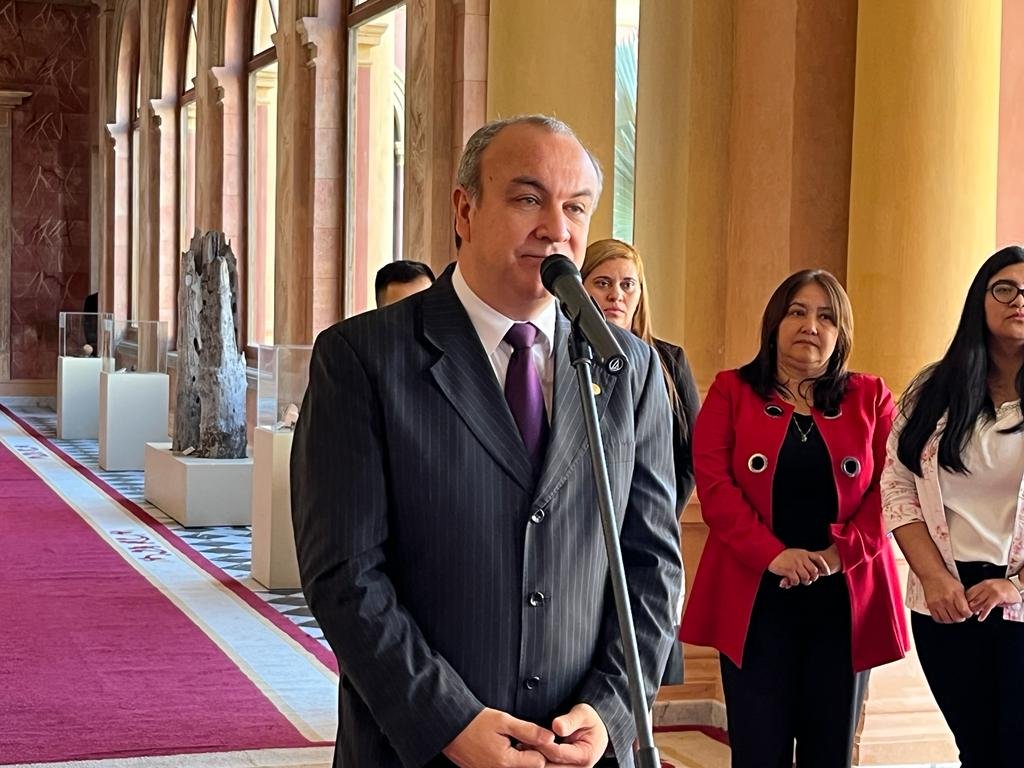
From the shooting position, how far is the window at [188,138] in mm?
21812

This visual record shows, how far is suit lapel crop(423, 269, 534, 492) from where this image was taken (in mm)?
2588

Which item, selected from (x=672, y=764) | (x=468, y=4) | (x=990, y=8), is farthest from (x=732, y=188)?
(x=468, y=4)

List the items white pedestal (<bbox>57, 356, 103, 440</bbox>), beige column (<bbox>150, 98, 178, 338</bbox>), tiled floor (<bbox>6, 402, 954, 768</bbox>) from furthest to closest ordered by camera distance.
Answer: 1. beige column (<bbox>150, 98, 178, 338</bbox>)
2. white pedestal (<bbox>57, 356, 103, 440</bbox>)
3. tiled floor (<bbox>6, 402, 954, 768</bbox>)

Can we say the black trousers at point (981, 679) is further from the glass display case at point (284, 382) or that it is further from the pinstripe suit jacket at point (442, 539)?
the glass display case at point (284, 382)

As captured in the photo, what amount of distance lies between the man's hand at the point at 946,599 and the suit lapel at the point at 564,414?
1.94 meters

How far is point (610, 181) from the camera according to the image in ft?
21.4

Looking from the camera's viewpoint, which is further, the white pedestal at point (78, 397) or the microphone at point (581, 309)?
the white pedestal at point (78, 397)

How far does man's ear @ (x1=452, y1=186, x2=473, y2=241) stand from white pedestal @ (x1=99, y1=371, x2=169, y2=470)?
47.9 feet

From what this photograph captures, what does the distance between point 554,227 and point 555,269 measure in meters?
0.19

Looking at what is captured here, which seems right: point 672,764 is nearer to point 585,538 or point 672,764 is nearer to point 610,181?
point 610,181

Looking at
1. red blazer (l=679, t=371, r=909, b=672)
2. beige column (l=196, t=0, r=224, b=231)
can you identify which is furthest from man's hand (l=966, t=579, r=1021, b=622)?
beige column (l=196, t=0, r=224, b=231)

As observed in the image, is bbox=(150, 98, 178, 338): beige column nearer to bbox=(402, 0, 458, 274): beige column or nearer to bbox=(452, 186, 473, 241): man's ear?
bbox=(402, 0, 458, 274): beige column

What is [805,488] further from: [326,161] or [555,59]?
[326,161]

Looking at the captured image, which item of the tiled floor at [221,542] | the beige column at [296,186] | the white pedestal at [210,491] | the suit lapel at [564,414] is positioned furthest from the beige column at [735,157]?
the beige column at [296,186]
